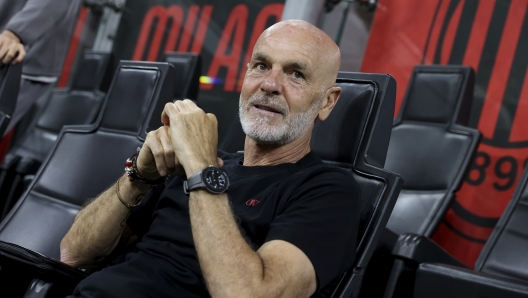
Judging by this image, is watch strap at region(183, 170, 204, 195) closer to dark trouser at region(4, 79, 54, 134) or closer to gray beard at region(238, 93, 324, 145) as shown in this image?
gray beard at region(238, 93, 324, 145)

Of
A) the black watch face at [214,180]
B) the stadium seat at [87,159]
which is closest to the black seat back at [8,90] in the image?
the stadium seat at [87,159]

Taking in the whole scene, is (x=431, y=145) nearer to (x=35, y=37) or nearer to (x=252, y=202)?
(x=252, y=202)

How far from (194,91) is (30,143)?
130 cm

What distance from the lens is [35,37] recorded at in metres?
2.75

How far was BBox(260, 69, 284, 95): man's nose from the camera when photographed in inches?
60.6

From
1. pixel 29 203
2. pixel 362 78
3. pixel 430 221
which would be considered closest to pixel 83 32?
pixel 29 203

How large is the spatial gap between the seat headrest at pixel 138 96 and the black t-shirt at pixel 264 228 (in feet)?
2.41

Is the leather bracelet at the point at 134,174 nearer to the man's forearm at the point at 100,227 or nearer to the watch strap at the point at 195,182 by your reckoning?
the man's forearm at the point at 100,227

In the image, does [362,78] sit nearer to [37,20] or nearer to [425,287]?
[425,287]

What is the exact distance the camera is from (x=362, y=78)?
5.46ft

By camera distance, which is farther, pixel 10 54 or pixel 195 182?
pixel 10 54

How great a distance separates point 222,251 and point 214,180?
0.17 m

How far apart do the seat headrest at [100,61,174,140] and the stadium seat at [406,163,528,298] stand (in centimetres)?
100

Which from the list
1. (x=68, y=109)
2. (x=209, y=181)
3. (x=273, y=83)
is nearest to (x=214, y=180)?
(x=209, y=181)
